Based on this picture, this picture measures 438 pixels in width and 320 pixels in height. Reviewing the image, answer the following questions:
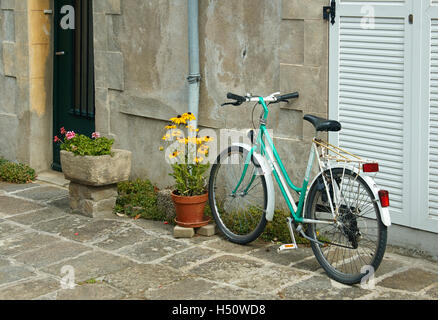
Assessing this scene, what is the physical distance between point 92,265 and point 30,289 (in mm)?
667

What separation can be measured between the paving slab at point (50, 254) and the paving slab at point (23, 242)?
0.10 meters

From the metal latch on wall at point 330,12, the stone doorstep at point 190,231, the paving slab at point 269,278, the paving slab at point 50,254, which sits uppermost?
the metal latch on wall at point 330,12

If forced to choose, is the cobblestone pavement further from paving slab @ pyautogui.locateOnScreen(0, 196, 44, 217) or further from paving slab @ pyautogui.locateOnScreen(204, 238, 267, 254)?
paving slab @ pyautogui.locateOnScreen(0, 196, 44, 217)

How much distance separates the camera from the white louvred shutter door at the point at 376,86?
628cm

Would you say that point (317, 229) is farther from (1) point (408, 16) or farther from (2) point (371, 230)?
(1) point (408, 16)

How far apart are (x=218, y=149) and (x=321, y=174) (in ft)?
6.72

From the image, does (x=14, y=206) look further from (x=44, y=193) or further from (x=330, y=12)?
(x=330, y=12)

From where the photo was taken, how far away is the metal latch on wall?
6.65m

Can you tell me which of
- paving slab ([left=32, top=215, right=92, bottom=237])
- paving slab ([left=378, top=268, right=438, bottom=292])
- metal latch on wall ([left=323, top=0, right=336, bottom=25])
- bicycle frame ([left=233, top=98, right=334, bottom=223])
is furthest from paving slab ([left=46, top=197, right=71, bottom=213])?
paving slab ([left=378, top=268, right=438, bottom=292])

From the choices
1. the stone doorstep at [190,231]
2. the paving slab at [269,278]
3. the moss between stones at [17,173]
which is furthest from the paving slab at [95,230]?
the moss between stones at [17,173]

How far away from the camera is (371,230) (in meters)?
6.75

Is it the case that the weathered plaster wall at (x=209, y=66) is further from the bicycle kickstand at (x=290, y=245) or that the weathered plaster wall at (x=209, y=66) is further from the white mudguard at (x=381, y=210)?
the white mudguard at (x=381, y=210)

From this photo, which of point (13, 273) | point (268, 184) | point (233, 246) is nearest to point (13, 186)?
point (13, 273)
